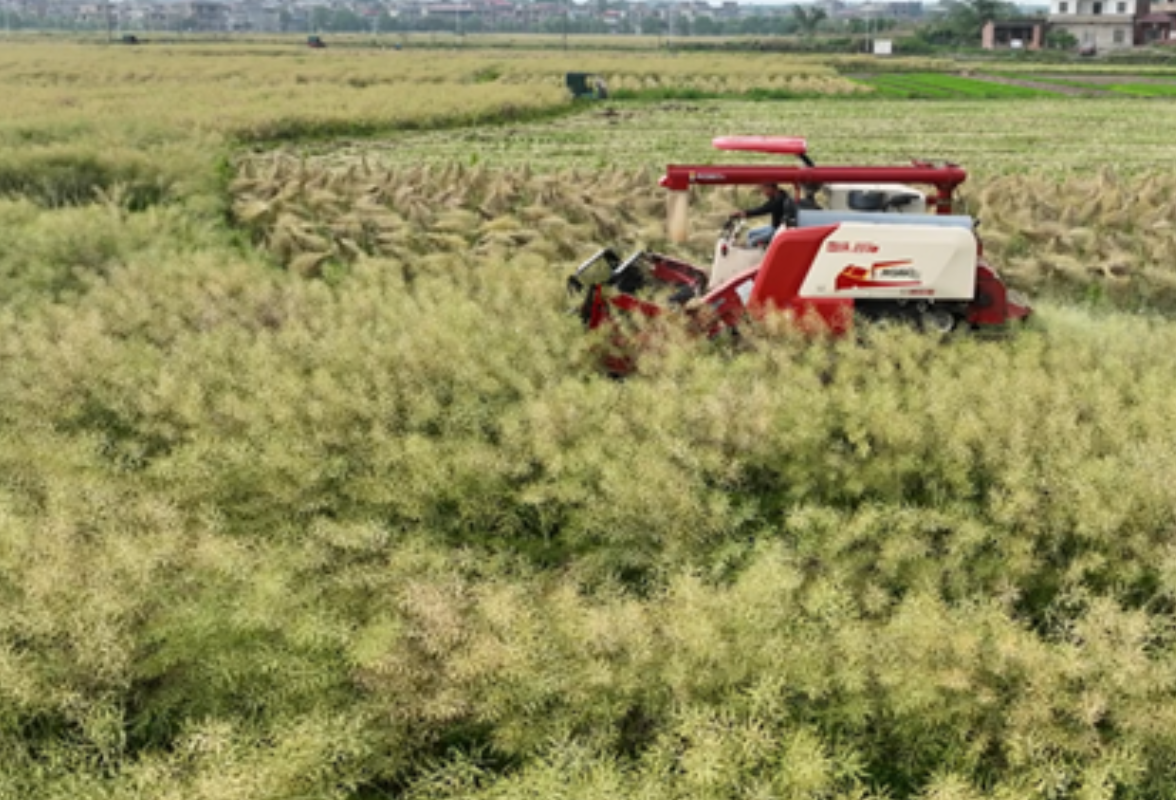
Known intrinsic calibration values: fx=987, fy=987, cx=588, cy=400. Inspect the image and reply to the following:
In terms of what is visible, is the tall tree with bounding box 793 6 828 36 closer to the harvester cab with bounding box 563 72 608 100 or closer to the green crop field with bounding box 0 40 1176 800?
the harvester cab with bounding box 563 72 608 100

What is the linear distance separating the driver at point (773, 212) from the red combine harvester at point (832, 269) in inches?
2.9

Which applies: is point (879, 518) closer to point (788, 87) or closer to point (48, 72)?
point (788, 87)

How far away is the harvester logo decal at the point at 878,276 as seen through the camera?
7609 millimetres

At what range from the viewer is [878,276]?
7.64 metres

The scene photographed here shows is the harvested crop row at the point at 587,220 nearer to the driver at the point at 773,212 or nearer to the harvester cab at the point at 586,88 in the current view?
the driver at the point at 773,212

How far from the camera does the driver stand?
Answer: 802cm

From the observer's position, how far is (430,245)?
11.1 meters

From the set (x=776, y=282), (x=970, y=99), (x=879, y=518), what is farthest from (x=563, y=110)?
(x=879, y=518)

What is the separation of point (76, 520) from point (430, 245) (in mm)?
6577

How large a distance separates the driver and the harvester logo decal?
2.20ft

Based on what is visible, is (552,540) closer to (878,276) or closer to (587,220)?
(878,276)

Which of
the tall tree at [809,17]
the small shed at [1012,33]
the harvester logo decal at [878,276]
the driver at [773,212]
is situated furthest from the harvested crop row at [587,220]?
the tall tree at [809,17]

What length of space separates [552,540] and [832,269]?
132 inches

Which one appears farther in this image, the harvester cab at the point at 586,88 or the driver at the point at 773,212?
the harvester cab at the point at 586,88
